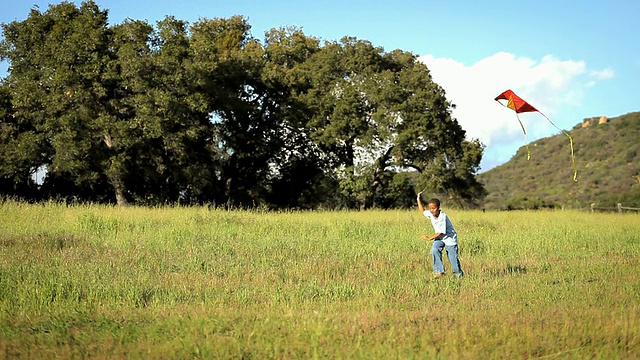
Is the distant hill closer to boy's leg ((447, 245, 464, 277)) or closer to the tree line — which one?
the tree line

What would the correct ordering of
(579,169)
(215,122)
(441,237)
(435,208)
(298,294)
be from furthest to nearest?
(579,169) → (215,122) → (441,237) → (435,208) → (298,294)

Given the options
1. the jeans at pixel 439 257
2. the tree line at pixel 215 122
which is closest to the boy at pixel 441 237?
the jeans at pixel 439 257

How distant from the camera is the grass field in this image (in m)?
7.44

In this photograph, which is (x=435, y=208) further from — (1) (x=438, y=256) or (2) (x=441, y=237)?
(1) (x=438, y=256)

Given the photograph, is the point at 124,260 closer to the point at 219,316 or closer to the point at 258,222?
the point at 219,316

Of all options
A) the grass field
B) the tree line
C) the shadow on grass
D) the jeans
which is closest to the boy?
the jeans

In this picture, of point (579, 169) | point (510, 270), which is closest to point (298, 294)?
point (510, 270)

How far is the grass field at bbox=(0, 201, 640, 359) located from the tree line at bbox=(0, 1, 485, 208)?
38.6ft

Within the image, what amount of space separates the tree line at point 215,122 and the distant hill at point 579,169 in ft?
68.5

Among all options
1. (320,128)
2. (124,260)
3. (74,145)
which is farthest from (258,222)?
(320,128)

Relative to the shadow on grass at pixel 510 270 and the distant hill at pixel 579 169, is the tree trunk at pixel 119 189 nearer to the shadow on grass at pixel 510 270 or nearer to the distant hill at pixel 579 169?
the shadow on grass at pixel 510 270

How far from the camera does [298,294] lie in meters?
10.4

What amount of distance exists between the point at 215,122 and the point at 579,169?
145 feet

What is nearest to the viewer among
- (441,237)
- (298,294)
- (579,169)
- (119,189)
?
(298,294)
